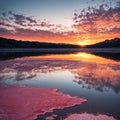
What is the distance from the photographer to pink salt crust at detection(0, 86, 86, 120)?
9031 mm

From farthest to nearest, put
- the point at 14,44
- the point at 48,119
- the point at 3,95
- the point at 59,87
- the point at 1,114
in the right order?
the point at 14,44 → the point at 59,87 → the point at 3,95 → the point at 1,114 → the point at 48,119

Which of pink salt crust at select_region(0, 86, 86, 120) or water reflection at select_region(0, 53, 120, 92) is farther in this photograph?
water reflection at select_region(0, 53, 120, 92)

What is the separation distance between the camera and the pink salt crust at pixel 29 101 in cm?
903

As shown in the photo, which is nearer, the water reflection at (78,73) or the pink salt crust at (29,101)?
the pink salt crust at (29,101)

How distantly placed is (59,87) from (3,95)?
3.50 m

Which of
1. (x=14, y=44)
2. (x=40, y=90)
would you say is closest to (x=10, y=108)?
(x=40, y=90)

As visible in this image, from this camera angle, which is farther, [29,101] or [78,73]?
[78,73]

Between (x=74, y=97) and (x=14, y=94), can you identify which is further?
(x=14, y=94)

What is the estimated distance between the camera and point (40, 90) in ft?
43.9

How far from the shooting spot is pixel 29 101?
1090cm

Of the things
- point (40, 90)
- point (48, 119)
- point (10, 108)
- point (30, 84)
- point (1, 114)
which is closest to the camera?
point (48, 119)

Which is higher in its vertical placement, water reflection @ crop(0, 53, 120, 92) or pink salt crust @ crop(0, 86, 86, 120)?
water reflection @ crop(0, 53, 120, 92)

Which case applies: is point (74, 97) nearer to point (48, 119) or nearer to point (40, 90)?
point (40, 90)

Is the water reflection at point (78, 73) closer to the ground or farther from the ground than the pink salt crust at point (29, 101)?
farther from the ground
